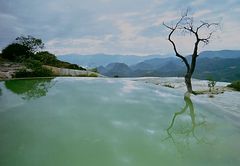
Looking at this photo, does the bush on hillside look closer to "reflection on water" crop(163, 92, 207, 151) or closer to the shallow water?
the shallow water

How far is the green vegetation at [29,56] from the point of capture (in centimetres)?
1297

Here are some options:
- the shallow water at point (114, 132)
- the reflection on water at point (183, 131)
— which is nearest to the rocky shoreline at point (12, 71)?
the shallow water at point (114, 132)

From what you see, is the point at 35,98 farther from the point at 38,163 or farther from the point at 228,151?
the point at 228,151

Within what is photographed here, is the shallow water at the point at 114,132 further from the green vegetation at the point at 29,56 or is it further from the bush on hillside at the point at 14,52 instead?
the bush on hillside at the point at 14,52

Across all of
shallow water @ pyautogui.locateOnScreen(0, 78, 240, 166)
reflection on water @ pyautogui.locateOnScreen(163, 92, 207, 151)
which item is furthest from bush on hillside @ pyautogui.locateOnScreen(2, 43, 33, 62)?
reflection on water @ pyautogui.locateOnScreen(163, 92, 207, 151)

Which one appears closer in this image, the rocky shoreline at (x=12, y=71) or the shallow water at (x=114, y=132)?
the shallow water at (x=114, y=132)

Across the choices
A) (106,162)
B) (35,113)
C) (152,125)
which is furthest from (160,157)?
(35,113)

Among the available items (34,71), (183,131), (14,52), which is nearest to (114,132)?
(183,131)

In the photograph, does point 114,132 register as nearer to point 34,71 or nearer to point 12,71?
point 12,71

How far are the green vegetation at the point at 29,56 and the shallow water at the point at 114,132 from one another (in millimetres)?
5963

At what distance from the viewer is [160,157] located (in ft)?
11.0

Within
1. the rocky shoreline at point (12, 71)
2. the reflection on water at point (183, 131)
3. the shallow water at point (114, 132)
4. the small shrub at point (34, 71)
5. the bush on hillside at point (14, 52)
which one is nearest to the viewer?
the shallow water at point (114, 132)

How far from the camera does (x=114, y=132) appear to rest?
425 cm

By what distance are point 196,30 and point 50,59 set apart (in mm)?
11103
